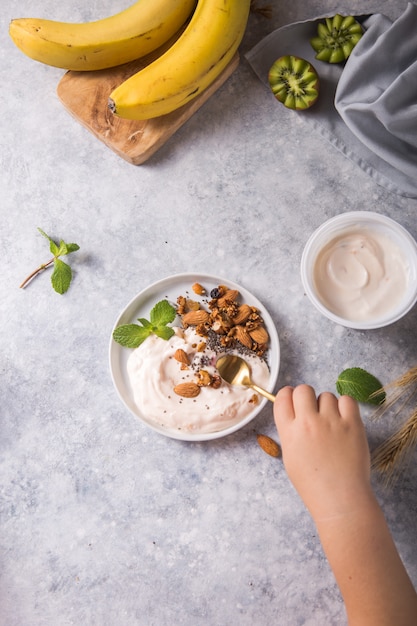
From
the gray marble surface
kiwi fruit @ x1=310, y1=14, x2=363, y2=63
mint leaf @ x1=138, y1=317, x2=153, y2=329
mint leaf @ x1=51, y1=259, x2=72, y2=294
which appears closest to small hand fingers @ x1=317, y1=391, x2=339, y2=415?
the gray marble surface

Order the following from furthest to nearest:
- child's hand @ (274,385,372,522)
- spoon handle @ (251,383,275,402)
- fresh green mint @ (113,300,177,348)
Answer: fresh green mint @ (113,300,177,348) → spoon handle @ (251,383,275,402) → child's hand @ (274,385,372,522)

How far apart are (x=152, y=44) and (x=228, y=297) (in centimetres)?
63

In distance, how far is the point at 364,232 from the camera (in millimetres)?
1431

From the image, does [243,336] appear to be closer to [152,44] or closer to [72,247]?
[72,247]

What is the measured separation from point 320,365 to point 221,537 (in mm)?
469

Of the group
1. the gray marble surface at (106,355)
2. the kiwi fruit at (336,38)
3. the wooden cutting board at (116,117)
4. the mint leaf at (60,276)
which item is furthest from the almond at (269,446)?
the kiwi fruit at (336,38)

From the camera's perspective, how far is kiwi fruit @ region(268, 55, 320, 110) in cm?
144

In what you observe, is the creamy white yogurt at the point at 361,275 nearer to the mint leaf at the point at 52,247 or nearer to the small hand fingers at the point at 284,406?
the small hand fingers at the point at 284,406

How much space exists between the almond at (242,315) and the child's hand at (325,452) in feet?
0.80

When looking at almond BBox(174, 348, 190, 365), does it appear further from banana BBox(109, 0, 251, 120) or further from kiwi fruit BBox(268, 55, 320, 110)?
kiwi fruit BBox(268, 55, 320, 110)

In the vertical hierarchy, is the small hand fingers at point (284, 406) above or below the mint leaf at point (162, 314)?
below

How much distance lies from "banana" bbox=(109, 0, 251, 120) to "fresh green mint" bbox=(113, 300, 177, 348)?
17.6 inches

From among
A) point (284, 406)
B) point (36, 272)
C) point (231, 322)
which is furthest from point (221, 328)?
point (36, 272)

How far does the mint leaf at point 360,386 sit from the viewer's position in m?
1.41
